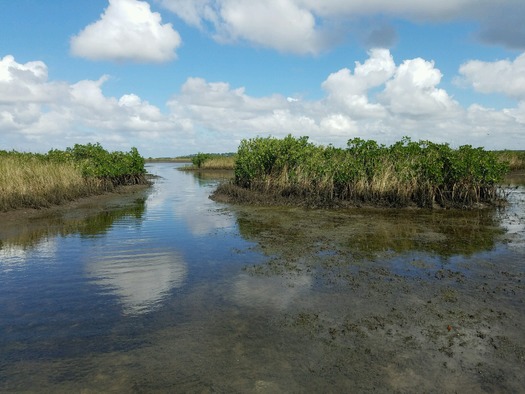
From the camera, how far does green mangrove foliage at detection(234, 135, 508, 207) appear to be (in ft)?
58.7

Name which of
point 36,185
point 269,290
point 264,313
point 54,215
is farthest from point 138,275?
point 36,185

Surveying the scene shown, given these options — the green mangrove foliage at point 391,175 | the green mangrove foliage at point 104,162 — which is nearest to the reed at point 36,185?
the green mangrove foliage at point 104,162

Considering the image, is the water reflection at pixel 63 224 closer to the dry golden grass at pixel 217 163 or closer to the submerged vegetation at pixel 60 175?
the submerged vegetation at pixel 60 175

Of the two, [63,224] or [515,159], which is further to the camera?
[515,159]

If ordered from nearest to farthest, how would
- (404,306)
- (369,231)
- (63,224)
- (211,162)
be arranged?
1. (404,306)
2. (369,231)
3. (63,224)
4. (211,162)

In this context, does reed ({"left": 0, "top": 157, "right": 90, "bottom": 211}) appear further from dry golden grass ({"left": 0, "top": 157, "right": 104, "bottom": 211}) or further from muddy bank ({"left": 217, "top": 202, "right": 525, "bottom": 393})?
muddy bank ({"left": 217, "top": 202, "right": 525, "bottom": 393})

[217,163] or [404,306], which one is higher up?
[217,163]

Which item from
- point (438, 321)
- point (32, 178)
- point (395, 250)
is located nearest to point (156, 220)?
point (32, 178)

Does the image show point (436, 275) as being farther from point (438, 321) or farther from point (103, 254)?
point (103, 254)

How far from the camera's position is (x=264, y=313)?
242 inches

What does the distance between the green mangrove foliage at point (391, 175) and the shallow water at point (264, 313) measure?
5.96m

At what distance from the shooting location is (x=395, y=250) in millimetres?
10367

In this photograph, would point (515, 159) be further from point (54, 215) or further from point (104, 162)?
point (54, 215)

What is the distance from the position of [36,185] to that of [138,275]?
41.7 feet
